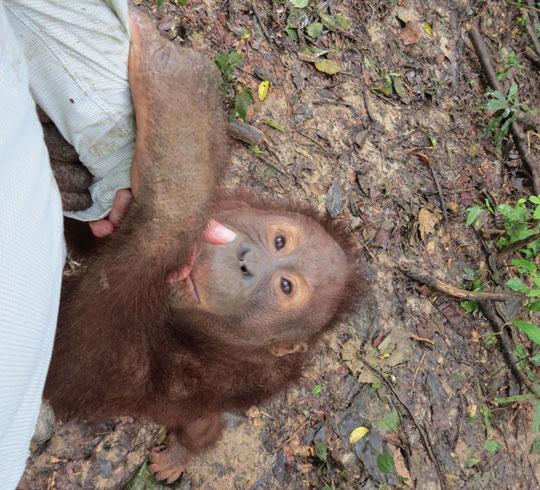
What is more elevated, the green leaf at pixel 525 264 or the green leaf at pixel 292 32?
the green leaf at pixel 292 32

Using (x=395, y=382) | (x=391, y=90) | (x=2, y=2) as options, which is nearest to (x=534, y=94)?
(x=391, y=90)

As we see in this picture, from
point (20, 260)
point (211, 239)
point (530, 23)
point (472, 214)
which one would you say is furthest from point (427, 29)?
point (20, 260)

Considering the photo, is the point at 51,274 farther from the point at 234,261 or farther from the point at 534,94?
the point at 534,94

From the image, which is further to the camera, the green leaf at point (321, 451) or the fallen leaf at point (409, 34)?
the fallen leaf at point (409, 34)

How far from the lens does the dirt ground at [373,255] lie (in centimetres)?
361

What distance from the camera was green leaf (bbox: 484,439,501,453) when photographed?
166 inches

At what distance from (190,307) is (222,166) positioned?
32.5 inches

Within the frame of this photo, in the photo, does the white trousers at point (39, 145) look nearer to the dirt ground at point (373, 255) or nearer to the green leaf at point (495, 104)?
the dirt ground at point (373, 255)

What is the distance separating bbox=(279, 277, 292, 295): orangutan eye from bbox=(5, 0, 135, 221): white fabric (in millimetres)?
1147

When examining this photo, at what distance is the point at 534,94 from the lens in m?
5.82

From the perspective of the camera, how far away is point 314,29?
4512mm

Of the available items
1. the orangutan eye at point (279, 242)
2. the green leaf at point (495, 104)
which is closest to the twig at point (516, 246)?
the green leaf at point (495, 104)

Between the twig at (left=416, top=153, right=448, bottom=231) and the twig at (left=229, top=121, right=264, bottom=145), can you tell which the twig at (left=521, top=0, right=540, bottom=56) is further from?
the twig at (left=229, top=121, right=264, bottom=145)

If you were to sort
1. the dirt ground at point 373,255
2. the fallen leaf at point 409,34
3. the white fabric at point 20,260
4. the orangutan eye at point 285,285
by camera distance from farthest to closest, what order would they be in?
the fallen leaf at point 409,34
the dirt ground at point 373,255
the orangutan eye at point 285,285
the white fabric at point 20,260
